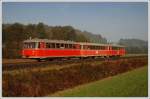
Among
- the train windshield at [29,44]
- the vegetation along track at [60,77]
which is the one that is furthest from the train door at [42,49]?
the vegetation along track at [60,77]

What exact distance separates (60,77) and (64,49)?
121 cm

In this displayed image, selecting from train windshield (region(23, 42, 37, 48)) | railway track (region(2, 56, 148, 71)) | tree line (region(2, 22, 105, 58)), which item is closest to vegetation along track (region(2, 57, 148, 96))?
railway track (region(2, 56, 148, 71))

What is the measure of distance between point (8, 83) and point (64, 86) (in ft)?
3.95

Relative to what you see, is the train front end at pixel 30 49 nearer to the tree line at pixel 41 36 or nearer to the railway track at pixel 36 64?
the tree line at pixel 41 36

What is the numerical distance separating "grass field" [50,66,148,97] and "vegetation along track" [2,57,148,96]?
0.57 feet

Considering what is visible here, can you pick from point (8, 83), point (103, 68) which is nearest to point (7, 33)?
point (8, 83)

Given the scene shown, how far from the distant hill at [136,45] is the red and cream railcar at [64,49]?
229 mm

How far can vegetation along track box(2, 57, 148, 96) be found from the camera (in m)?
7.14

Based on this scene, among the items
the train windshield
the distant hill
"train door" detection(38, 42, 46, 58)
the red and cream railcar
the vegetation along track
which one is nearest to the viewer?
the vegetation along track

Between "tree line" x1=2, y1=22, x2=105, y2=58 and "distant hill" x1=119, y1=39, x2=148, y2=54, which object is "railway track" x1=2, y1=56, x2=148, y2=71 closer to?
"tree line" x1=2, y1=22, x2=105, y2=58

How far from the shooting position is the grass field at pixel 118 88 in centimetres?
722

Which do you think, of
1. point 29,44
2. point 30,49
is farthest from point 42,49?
point 29,44

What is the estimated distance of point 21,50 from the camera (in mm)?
7535

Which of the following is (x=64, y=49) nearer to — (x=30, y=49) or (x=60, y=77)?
(x=30, y=49)
